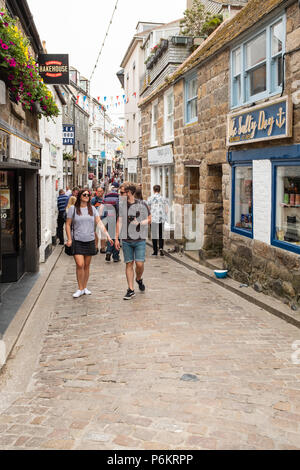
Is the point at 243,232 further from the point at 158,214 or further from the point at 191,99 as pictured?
the point at 191,99

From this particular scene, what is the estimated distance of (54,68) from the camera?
11.2 meters

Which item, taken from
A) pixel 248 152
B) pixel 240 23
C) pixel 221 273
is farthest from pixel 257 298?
pixel 240 23

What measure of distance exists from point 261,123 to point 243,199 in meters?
1.86

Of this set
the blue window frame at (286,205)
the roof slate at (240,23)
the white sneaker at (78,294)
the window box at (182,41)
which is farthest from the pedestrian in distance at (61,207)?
the blue window frame at (286,205)

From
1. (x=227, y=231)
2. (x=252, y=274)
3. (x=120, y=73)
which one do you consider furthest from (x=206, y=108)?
(x=120, y=73)

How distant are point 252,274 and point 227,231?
5.09ft

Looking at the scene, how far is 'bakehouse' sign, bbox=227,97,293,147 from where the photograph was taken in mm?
7379

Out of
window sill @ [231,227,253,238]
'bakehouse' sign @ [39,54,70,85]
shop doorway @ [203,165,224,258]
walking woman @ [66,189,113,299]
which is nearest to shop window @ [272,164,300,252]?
window sill @ [231,227,253,238]

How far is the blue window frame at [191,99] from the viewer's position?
13.0m

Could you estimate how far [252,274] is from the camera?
29.6ft

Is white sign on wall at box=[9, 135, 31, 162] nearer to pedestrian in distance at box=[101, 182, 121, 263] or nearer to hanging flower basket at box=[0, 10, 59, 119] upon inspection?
hanging flower basket at box=[0, 10, 59, 119]

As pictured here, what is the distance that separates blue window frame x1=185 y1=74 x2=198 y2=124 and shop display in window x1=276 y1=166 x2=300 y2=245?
520 centimetres

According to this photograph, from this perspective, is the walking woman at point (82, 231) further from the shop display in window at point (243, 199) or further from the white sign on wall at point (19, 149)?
the shop display in window at point (243, 199)

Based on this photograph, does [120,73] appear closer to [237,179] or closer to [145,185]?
[145,185]
